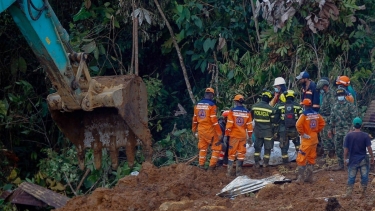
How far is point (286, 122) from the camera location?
13.3 m

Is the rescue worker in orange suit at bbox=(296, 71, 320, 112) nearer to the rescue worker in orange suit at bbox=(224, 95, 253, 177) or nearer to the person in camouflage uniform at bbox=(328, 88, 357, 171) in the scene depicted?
the person in camouflage uniform at bbox=(328, 88, 357, 171)

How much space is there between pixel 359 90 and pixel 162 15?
5.24 meters

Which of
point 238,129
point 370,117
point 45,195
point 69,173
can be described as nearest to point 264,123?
point 238,129

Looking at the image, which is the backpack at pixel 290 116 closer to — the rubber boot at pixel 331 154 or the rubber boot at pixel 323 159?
the rubber boot at pixel 323 159

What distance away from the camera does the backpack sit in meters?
13.1

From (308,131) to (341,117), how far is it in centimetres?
107

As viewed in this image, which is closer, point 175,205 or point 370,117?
point 175,205

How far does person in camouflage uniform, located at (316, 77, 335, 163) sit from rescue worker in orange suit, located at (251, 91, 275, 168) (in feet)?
3.94

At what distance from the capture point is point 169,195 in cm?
1112

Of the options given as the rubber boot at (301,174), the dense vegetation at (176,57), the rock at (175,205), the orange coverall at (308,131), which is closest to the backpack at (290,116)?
the orange coverall at (308,131)

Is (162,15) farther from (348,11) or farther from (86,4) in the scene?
(348,11)

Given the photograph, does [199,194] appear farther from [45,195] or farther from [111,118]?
[45,195]

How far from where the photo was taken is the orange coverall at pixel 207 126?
1342cm

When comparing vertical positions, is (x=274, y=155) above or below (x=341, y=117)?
below
